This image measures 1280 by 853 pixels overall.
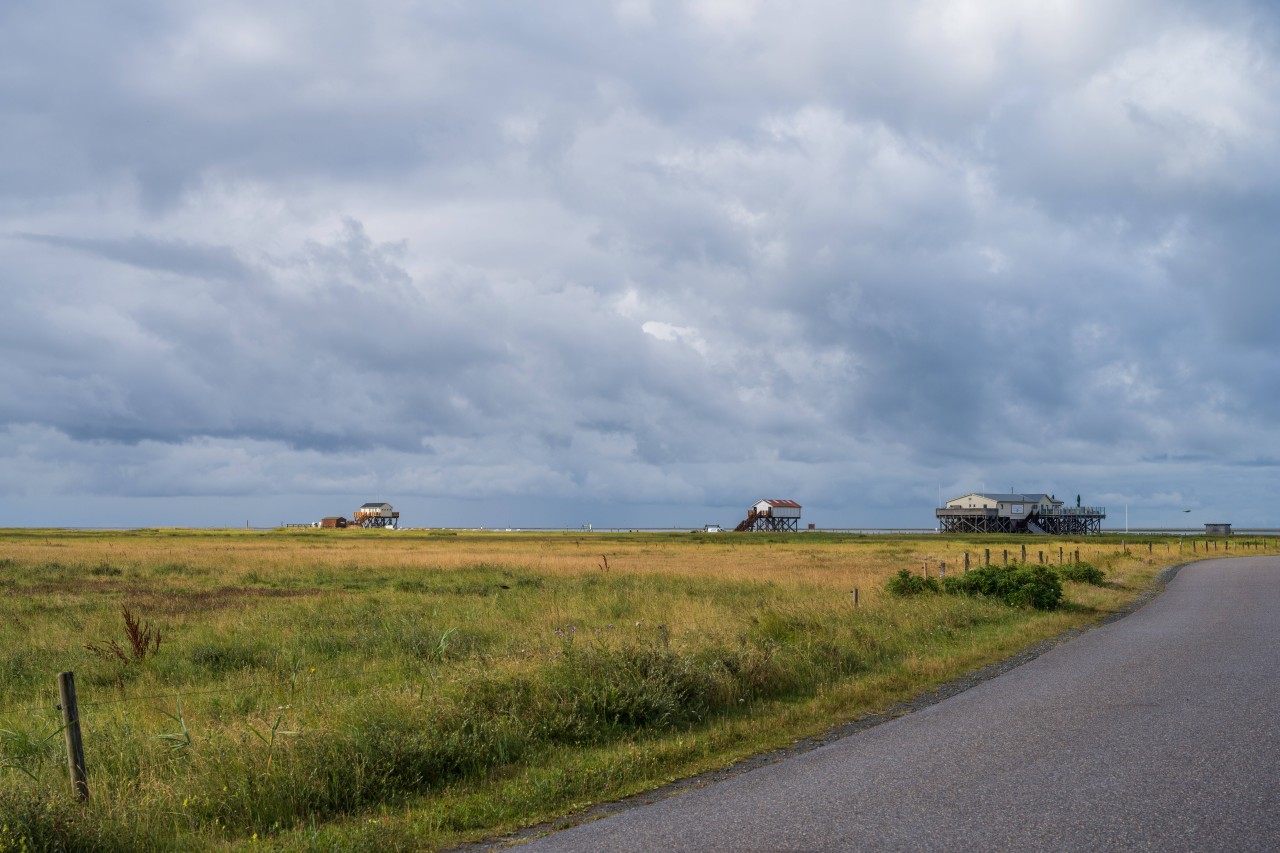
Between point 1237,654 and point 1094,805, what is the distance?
1031 cm

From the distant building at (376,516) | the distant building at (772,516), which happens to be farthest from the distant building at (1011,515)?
the distant building at (376,516)

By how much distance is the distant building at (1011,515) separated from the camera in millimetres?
135750

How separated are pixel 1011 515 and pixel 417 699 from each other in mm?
137578

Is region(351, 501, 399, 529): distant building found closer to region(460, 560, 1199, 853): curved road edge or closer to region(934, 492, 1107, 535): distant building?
region(934, 492, 1107, 535): distant building

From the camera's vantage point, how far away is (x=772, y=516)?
473 feet

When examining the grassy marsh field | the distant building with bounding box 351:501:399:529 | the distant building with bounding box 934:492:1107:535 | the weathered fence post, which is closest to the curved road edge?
the grassy marsh field

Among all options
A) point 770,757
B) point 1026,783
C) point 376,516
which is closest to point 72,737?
point 770,757

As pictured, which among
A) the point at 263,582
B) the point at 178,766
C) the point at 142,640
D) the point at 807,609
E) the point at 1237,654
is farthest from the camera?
the point at 263,582

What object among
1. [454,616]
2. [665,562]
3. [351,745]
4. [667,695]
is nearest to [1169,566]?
[665,562]

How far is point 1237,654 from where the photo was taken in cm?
1533

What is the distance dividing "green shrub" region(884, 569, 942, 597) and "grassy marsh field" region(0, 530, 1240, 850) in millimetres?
1543

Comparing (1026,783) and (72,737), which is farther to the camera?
A: (72,737)

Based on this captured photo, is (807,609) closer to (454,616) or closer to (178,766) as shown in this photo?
(454,616)

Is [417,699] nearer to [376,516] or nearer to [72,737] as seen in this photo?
[72,737]
